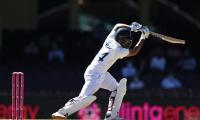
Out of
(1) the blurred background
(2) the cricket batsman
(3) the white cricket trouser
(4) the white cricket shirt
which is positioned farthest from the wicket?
(1) the blurred background

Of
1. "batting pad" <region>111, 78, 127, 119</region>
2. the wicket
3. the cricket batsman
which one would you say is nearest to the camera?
the wicket

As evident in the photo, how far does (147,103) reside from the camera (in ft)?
51.1

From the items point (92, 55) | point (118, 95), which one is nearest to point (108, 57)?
point (118, 95)

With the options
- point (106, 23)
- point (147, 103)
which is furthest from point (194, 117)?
point (106, 23)

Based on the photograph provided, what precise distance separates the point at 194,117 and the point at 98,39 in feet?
21.2

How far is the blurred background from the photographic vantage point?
15.7 metres

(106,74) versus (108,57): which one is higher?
(108,57)

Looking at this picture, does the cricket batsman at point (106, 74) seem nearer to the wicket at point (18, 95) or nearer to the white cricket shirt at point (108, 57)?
the white cricket shirt at point (108, 57)

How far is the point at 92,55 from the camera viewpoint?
20.2m

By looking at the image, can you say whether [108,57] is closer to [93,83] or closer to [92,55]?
[93,83]

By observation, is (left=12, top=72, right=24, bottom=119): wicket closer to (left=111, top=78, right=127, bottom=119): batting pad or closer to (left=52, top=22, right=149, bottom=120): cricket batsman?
(left=52, top=22, right=149, bottom=120): cricket batsman

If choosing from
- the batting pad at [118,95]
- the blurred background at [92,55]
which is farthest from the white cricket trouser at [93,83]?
the blurred background at [92,55]

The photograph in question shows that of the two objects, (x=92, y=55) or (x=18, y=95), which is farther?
(x=92, y=55)

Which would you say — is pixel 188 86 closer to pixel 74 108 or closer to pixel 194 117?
pixel 194 117
